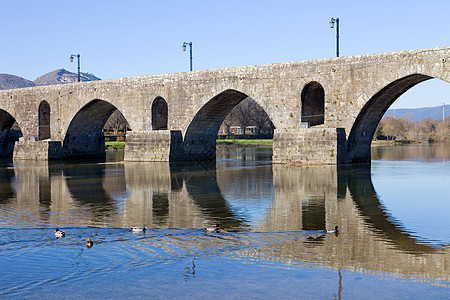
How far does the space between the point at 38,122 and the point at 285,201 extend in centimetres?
3113

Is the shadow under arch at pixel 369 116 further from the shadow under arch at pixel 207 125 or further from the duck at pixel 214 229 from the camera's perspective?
the duck at pixel 214 229

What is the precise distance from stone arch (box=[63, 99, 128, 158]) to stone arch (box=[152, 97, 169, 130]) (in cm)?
492

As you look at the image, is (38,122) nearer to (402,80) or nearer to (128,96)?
(128,96)

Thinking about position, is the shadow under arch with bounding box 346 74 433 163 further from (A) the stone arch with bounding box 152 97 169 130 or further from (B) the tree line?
(B) the tree line

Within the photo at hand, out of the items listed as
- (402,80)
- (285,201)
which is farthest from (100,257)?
(402,80)

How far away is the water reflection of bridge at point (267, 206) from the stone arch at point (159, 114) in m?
9.62

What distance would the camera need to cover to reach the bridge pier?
2892cm

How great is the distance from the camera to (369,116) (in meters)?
30.4

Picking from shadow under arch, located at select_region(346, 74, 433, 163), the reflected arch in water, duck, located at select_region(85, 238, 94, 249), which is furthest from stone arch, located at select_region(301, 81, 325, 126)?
duck, located at select_region(85, 238, 94, 249)

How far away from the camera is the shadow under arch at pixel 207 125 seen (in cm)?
3512

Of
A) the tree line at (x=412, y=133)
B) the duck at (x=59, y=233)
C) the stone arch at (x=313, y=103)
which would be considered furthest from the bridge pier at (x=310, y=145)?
the tree line at (x=412, y=133)

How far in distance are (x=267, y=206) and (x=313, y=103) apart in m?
16.8

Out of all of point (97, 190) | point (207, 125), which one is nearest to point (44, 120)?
point (207, 125)

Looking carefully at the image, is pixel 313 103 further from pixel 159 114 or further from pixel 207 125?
pixel 159 114
